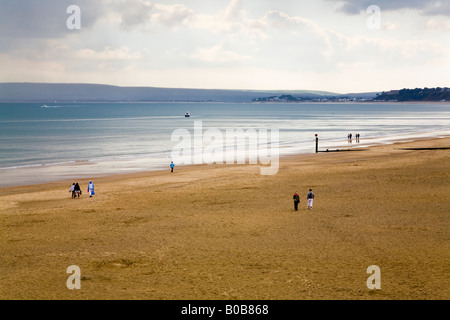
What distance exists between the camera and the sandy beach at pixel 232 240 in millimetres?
15266

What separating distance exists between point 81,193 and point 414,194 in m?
22.2

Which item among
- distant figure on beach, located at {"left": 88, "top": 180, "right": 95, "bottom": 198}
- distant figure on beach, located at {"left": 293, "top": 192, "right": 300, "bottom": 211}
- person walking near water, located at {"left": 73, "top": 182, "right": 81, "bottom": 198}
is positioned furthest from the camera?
person walking near water, located at {"left": 73, "top": 182, "right": 81, "bottom": 198}

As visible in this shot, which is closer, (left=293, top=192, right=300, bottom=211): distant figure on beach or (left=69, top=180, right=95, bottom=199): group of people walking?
(left=293, top=192, right=300, bottom=211): distant figure on beach

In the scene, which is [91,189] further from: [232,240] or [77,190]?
[232,240]

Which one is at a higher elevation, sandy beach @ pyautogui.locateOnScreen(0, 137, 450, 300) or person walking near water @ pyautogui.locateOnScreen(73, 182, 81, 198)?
person walking near water @ pyautogui.locateOnScreen(73, 182, 81, 198)

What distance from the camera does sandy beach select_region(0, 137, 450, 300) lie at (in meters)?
15.3

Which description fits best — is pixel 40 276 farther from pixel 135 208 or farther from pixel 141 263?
pixel 135 208

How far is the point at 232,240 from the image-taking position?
66.4 ft
